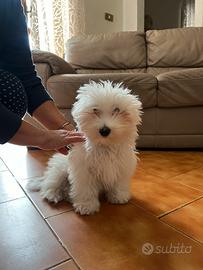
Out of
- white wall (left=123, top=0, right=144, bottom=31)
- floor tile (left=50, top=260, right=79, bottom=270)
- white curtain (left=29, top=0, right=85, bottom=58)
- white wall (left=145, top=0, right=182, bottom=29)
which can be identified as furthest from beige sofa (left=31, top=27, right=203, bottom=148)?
white wall (left=145, top=0, right=182, bottom=29)

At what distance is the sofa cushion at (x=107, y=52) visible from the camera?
2.57m

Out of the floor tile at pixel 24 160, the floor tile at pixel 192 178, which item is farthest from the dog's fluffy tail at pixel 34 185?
the floor tile at pixel 192 178

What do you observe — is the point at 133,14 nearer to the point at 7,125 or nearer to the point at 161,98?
the point at 161,98

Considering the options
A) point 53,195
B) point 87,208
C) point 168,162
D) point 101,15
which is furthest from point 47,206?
point 101,15

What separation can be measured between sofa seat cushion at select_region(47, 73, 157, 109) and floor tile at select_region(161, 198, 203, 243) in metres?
0.83

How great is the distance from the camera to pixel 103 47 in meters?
2.57

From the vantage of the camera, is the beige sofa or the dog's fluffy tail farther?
the beige sofa

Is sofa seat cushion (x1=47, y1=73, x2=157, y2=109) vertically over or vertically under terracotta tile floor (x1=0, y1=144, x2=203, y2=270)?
over

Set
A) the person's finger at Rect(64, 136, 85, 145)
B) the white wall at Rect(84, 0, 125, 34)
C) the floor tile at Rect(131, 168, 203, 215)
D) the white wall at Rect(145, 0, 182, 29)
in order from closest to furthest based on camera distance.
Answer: the person's finger at Rect(64, 136, 85, 145) → the floor tile at Rect(131, 168, 203, 215) → the white wall at Rect(84, 0, 125, 34) → the white wall at Rect(145, 0, 182, 29)

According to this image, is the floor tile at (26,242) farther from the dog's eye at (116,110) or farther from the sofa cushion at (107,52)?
the sofa cushion at (107,52)

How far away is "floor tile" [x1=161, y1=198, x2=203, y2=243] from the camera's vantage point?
903mm

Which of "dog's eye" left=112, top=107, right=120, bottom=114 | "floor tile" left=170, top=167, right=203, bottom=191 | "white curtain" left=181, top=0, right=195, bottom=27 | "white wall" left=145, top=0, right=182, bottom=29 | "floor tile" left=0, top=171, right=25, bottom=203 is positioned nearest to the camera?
"dog's eye" left=112, top=107, right=120, bottom=114

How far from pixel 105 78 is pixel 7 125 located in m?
1.12

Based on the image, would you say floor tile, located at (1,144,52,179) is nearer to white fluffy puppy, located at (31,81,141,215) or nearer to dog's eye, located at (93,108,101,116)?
white fluffy puppy, located at (31,81,141,215)
